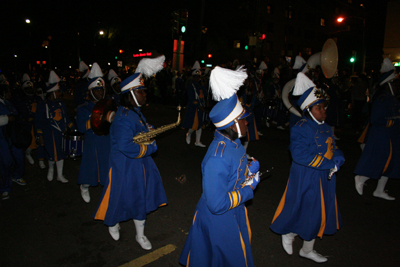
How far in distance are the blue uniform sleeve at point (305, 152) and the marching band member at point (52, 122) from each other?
4376mm

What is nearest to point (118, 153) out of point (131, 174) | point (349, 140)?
point (131, 174)

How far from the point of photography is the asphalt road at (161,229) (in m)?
3.46

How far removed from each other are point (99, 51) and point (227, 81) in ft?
123

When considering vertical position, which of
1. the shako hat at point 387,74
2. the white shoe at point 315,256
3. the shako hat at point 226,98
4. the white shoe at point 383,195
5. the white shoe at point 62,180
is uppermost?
the shako hat at point 387,74

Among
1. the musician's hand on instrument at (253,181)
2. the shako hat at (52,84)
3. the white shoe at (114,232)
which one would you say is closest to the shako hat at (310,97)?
the musician's hand on instrument at (253,181)

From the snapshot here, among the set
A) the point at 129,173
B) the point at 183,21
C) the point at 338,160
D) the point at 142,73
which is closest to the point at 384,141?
the point at 338,160

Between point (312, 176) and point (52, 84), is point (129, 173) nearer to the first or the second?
point (312, 176)

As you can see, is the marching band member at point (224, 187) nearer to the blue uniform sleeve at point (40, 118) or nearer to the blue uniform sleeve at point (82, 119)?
the blue uniform sleeve at point (82, 119)

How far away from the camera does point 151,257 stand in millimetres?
3480

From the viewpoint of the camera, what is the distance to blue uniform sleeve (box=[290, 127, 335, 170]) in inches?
119

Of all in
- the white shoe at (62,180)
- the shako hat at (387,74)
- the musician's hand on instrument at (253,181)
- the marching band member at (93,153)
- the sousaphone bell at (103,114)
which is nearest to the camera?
the musician's hand on instrument at (253,181)

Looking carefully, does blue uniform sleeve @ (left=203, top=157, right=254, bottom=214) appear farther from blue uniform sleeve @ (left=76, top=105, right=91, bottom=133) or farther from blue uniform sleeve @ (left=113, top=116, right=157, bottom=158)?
blue uniform sleeve @ (left=76, top=105, right=91, bottom=133)

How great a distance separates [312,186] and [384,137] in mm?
2776

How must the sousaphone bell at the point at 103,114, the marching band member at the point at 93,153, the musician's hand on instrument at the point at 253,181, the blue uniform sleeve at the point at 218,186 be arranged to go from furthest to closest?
1. the marching band member at the point at 93,153
2. the sousaphone bell at the point at 103,114
3. the musician's hand on instrument at the point at 253,181
4. the blue uniform sleeve at the point at 218,186
